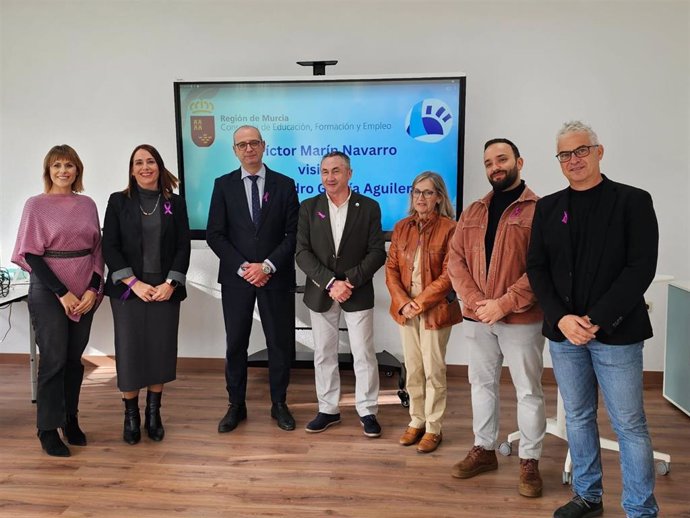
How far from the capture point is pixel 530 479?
2.58 m

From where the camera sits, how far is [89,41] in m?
4.36

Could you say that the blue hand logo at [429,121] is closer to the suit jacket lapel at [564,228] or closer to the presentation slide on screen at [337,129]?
the presentation slide on screen at [337,129]

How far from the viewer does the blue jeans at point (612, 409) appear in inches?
84.3

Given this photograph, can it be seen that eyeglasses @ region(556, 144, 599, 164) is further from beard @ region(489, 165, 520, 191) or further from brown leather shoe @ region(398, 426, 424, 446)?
brown leather shoe @ region(398, 426, 424, 446)

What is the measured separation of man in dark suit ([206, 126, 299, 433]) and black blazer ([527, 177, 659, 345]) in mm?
1537

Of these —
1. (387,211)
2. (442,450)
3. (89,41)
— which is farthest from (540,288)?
(89,41)

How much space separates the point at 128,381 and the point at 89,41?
264 cm

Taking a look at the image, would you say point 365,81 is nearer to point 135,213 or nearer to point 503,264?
point 135,213

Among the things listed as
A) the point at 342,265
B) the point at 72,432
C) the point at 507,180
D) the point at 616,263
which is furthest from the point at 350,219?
the point at 72,432

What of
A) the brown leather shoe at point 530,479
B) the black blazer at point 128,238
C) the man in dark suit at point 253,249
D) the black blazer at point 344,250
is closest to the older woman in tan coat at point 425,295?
the black blazer at point 344,250

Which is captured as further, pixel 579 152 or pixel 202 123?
pixel 202 123

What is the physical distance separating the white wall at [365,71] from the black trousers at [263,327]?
1.16m

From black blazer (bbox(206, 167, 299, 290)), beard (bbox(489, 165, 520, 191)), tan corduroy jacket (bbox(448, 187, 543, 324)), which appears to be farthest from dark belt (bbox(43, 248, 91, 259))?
beard (bbox(489, 165, 520, 191))

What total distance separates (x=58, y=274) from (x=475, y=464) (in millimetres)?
2205
